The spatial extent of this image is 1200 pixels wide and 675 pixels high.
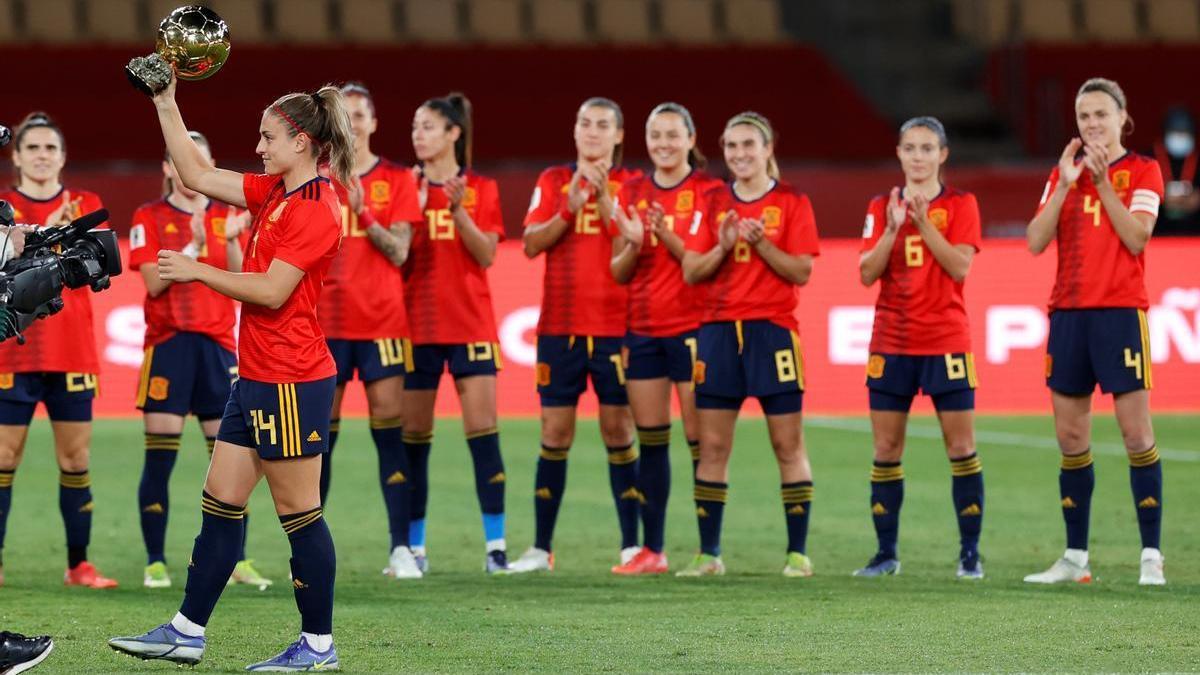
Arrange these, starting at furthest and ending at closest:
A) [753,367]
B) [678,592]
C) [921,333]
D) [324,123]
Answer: [921,333] → [753,367] → [678,592] → [324,123]

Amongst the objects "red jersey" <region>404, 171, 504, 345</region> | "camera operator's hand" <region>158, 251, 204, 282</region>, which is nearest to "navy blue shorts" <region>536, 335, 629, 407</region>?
"red jersey" <region>404, 171, 504, 345</region>

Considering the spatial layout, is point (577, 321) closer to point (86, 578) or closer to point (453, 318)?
point (453, 318)

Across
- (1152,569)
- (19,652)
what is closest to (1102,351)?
(1152,569)

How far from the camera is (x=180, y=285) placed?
26.7 ft

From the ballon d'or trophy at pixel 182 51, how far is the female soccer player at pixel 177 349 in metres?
2.23

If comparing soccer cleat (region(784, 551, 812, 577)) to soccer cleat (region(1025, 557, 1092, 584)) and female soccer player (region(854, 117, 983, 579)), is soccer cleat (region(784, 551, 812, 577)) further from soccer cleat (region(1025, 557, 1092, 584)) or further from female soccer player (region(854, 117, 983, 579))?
soccer cleat (region(1025, 557, 1092, 584))

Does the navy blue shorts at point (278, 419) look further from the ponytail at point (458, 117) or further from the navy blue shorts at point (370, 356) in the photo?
the ponytail at point (458, 117)

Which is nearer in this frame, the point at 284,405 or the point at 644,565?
the point at 284,405

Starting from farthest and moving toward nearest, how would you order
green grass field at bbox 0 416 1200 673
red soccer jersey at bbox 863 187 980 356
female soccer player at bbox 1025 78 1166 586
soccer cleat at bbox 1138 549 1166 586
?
red soccer jersey at bbox 863 187 980 356 → female soccer player at bbox 1025 78 1166 586 → soccer cleat at bbox 1138 549 1166 586 → green grass field at bbox 0 416 1200 673

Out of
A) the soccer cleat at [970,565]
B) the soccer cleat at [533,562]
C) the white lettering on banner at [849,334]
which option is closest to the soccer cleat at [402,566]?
the soccer cleat at [533,562]

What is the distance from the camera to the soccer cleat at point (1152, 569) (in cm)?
792

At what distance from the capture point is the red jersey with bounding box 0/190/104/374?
26.4 feet

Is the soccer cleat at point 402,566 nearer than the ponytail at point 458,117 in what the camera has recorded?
Yes

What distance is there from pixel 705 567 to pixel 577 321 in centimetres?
136
